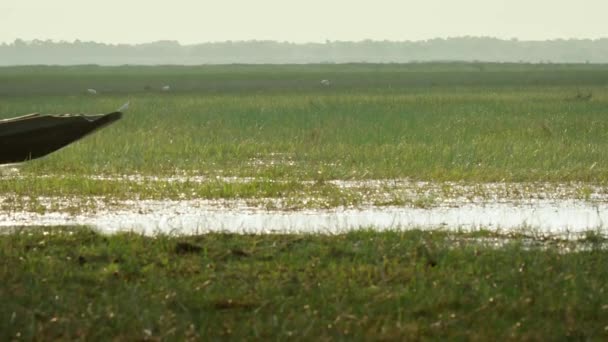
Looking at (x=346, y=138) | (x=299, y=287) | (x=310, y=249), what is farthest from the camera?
(x=346, y=138)

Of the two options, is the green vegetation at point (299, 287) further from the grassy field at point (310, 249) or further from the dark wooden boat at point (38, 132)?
the dark wooden boat at point (38, 132)

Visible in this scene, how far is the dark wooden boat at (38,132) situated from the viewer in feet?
51.4

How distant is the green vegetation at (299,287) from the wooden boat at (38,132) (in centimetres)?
331

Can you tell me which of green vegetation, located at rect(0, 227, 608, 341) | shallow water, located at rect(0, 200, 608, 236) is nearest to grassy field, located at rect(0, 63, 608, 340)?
Result: green vegetation, located at rect(0, 227, 608, 341)

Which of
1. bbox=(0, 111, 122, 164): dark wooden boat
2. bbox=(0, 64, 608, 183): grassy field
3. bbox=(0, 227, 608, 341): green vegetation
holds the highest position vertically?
bbox=(0, 111, 122, 164): dark wooden boat

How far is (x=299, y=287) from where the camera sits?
9.86m

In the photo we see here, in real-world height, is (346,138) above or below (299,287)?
below

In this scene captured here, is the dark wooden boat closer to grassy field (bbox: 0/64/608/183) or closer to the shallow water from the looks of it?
the shallow water

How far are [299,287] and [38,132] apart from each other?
6.99 metres

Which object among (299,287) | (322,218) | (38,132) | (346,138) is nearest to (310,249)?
(299,287)

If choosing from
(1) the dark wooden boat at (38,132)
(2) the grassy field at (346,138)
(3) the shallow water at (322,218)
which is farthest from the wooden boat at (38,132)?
(2) the grassy field at (346,138)

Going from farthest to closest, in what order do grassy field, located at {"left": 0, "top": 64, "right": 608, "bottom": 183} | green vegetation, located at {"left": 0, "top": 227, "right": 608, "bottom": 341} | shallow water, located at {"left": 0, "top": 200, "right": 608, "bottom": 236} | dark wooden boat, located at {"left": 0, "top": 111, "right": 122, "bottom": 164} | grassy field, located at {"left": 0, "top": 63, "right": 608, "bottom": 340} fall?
grassy field, located at {"left": 0, "top": 64, "right": 608, "bottom": 183} → dark wooden boat, located at {"left": 0, "top": 111, "right": 122, "bottom": 164} → shallow water, located at {"left": 0, "top": 200, "right": 608, "bottom": 236} → grassy field, located at {"left": 0, "top": 63, "right": 608, "bottom": 340} → green vegetation, located at {"left": 0, "top": 227, "right": 608, "bottom": 341}

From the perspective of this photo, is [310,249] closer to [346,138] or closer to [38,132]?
[38,132]

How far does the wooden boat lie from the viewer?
15656 mm
